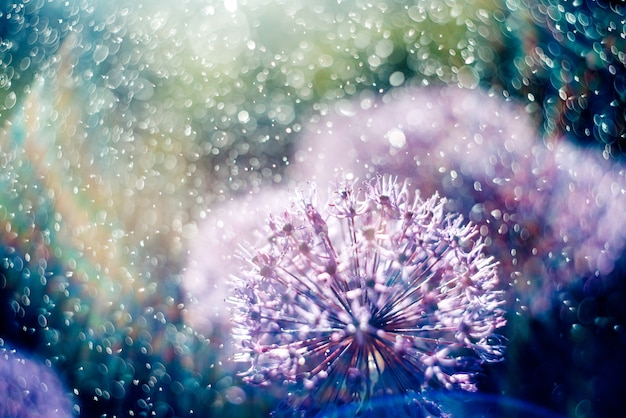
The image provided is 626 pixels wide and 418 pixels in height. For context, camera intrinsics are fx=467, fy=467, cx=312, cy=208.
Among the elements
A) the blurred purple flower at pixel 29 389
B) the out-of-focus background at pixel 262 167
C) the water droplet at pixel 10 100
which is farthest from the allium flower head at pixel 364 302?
the water droplet at pixel 10 100

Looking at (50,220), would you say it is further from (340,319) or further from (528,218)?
(528,218)

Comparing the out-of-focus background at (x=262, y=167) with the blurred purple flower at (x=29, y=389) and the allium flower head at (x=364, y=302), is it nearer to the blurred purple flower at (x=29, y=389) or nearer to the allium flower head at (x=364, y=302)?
the blurred purple flower at (x=29, y=389)

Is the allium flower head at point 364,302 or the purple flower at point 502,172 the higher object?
the allium flower head at point 364,302

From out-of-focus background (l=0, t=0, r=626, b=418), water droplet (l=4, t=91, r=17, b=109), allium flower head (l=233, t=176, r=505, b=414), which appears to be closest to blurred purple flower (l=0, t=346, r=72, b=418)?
out-of-focus background (l=0, t=0, r=626, b=418)

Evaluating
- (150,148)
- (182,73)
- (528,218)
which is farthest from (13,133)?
(528,218)

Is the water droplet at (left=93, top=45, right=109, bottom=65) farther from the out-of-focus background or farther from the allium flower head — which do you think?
the allium flower head
